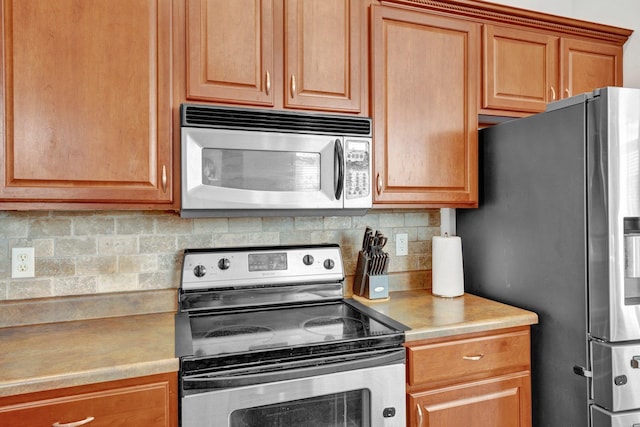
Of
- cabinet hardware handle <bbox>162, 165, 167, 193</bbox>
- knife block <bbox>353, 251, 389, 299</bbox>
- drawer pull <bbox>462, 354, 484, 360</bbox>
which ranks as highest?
cabinet hardware handle <bbox>162, 165, 167, 193</bbox>

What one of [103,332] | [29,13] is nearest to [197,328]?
[103,332]

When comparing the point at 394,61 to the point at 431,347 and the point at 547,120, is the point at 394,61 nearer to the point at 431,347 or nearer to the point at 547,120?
the point at 547,120

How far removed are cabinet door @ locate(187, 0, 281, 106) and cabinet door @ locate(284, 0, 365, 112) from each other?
8 centimetres

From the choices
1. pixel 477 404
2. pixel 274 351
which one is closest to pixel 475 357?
pixel 477 404

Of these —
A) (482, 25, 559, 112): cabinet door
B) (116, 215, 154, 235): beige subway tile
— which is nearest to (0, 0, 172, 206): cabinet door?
(116, 215, 154, 235): beige subway tile

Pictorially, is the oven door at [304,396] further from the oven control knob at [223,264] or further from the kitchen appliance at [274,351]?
the oven control knob at [223,264]

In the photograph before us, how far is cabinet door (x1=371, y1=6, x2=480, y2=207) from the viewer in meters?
1.84

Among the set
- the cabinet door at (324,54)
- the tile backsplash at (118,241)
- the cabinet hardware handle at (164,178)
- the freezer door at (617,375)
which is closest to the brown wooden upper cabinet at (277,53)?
the cabinet door at (324,54)

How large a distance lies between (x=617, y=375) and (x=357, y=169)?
46.9 inches

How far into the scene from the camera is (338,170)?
1.72m

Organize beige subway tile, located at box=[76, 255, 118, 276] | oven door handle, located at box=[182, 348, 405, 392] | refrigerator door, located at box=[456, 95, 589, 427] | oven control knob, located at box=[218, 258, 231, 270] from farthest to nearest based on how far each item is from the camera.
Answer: oven control knob, located at box=[218, 258, 231, 270], beige subway tile, located at box=[76, 255, 118, 276], refrigerator door, located at box=[456, 95, 589, 427], oven door handle, located at box=[182, 348, 405, 392]

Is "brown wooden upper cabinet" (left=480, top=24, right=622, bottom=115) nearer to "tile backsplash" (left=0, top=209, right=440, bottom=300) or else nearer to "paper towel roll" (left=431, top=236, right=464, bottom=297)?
"paper towel roll" (left=431, top=236, right=464, bottom=297)

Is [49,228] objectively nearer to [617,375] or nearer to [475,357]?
[475,357]

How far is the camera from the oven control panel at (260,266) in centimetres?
180
